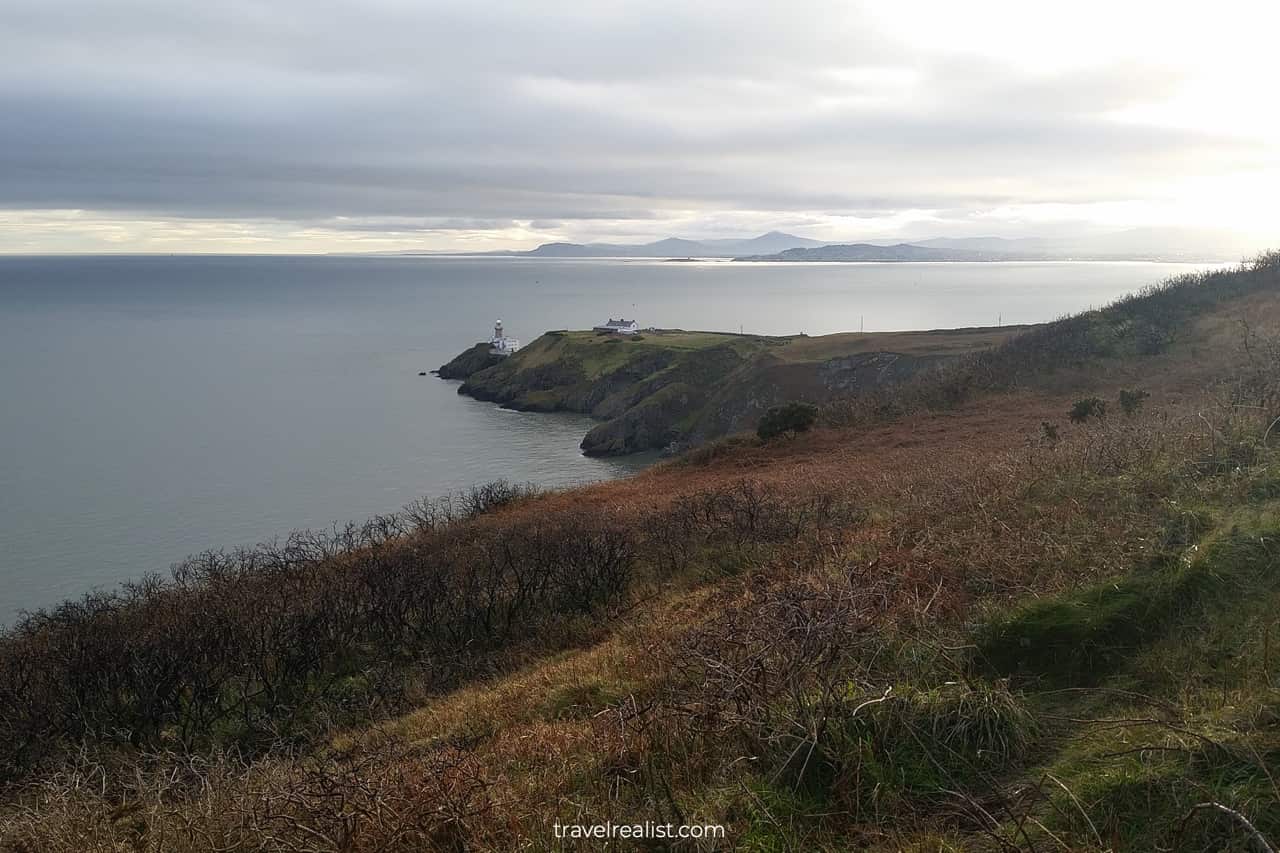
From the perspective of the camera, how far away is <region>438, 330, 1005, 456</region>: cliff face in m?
62.9

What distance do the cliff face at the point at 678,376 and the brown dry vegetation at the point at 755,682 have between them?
153ft

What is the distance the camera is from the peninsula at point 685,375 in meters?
62.8

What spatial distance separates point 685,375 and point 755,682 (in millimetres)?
72056

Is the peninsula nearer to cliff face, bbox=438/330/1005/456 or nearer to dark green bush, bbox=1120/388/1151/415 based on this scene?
cliff face, bbox=438/330/1005/456

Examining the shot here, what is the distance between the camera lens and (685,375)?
7738 cm

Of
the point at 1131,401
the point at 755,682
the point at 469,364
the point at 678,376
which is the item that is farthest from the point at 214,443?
the point at 755,682

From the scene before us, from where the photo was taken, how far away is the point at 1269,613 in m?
5.62

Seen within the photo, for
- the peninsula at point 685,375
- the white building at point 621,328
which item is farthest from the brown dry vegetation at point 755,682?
the white building at point 621,328

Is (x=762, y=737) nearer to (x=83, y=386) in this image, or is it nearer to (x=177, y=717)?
(x=177, y=717)

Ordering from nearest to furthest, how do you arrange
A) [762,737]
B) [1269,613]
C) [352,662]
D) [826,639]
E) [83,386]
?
[762,737], [1269,613], [826,639], [352,662], [83,386]

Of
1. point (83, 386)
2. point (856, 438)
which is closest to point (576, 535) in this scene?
point (856, 438)

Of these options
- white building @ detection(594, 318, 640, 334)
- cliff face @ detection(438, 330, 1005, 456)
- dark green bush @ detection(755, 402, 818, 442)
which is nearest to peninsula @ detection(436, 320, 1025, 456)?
cliff face @ detection(438, 330, 1005, 456)

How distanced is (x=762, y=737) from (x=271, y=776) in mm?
3727

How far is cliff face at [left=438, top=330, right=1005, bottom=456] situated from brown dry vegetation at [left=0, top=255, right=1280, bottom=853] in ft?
153
